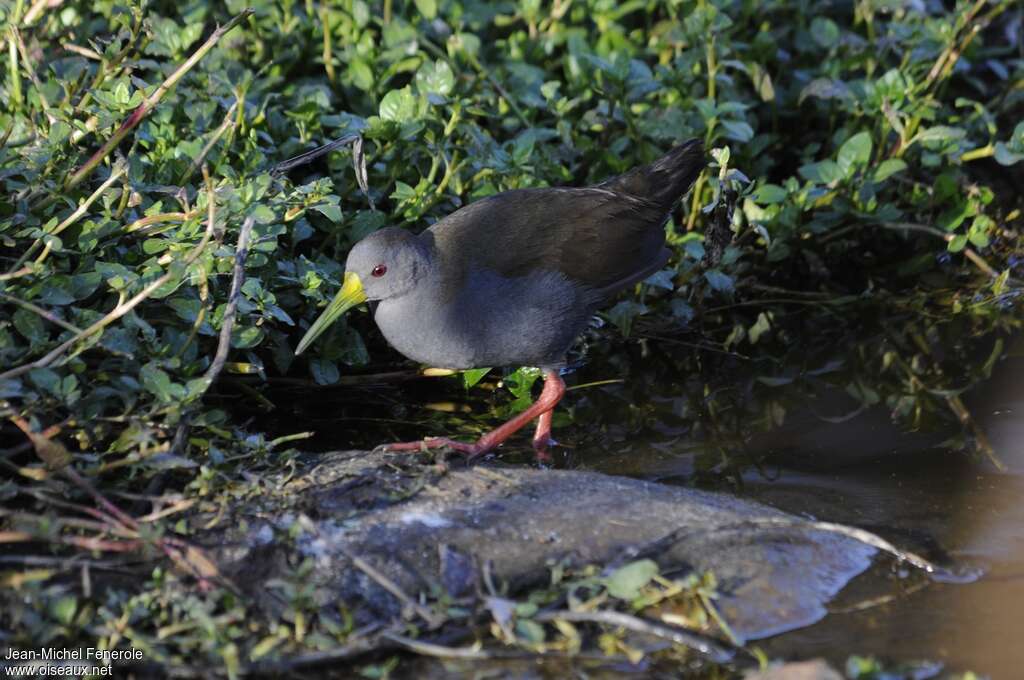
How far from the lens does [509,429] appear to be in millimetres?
4676

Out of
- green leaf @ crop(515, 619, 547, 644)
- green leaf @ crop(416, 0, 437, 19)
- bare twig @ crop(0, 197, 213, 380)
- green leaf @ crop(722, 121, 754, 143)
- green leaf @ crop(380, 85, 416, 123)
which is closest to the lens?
green leaf @ crop(515, 619, 547, 644)

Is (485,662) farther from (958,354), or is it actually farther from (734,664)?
(958,354)

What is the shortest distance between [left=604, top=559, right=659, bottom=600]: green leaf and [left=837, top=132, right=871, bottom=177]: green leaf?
2886mm

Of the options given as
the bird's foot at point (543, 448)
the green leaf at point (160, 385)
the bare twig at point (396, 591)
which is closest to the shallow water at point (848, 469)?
the bird's foot at point (543, 448)

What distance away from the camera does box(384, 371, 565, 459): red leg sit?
170 inches

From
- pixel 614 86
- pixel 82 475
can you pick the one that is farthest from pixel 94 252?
pixel 614 86

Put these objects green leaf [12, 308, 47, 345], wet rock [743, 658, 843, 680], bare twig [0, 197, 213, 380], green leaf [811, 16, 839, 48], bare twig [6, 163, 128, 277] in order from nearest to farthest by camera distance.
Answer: wet rock [743, 658, 843, 680] → bare twig [0, 197, 213, 380] → green leaf [12, 308, 47, 345] → bare twig [6, 163, 128, 277] → green leaf [811, 16, 839, 48]

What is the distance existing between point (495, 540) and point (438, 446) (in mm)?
836

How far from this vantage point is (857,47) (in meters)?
6.33

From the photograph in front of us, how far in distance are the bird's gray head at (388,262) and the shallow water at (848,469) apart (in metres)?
0.64

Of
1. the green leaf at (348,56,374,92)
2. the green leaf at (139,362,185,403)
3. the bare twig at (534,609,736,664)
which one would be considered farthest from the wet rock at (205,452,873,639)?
the green leaf at (348,56,374,92)

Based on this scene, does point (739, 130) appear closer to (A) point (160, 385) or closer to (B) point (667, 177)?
(B) point (667, 177)

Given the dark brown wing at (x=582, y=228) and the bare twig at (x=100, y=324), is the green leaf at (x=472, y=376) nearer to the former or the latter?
the dark brown wing at (x=582, y=228)

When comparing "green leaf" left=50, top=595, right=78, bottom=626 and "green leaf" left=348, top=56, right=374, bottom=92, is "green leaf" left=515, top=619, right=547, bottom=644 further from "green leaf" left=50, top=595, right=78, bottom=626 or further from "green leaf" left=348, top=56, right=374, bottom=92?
"green leaf" left=348, top=56, right=374, bottom=92
